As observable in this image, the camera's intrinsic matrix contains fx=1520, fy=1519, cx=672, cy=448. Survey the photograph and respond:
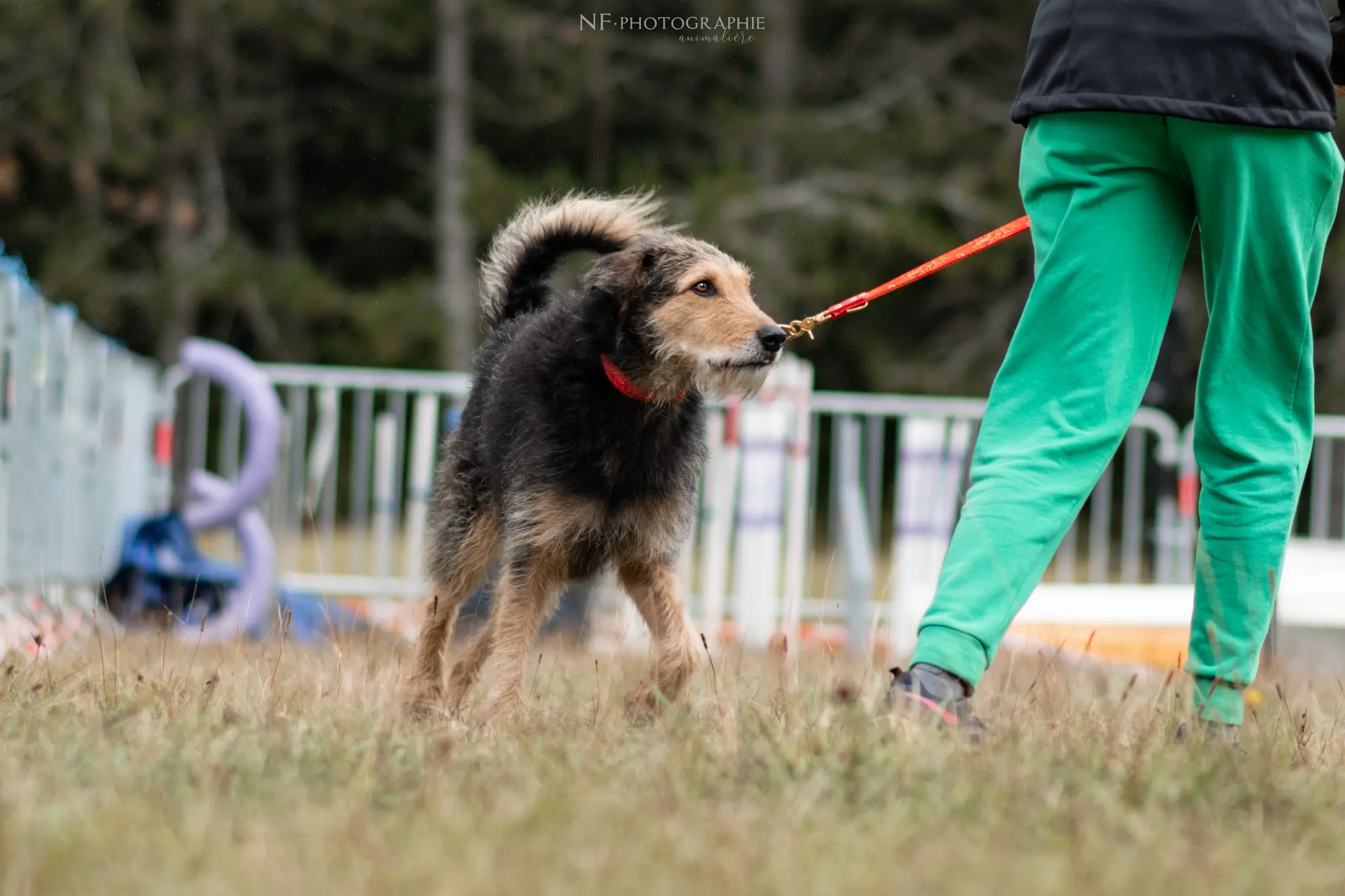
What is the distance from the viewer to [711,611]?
22.7ft

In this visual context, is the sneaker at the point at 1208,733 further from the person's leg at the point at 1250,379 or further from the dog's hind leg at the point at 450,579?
the dog's hind leg at the point at 450,579

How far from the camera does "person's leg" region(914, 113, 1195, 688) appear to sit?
9.11ft

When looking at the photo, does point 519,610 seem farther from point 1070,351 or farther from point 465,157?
point 465,157

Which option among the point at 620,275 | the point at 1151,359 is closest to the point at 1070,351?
the point at 1151,359

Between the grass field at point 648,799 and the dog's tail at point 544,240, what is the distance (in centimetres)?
143

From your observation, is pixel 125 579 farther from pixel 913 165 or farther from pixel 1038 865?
pixel 913 165

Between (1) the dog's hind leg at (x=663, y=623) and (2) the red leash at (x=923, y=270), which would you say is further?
(1) the dog's hind leg at (x=663, y=623)

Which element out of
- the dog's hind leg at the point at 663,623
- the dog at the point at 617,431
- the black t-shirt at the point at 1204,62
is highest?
the black t-shirt at the point at 1204,62

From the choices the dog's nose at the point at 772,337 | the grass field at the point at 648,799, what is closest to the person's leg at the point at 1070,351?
the grass field at the point at 648,799

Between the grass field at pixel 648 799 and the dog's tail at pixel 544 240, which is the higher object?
the dog's tail at pixel 544 240

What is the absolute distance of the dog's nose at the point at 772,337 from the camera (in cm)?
351

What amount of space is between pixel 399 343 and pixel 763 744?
1477 cm

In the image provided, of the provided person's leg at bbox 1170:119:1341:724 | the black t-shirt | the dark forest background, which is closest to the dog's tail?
the black t-shirt

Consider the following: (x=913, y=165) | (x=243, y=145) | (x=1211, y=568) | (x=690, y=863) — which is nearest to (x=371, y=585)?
(x=1211, y=568)
